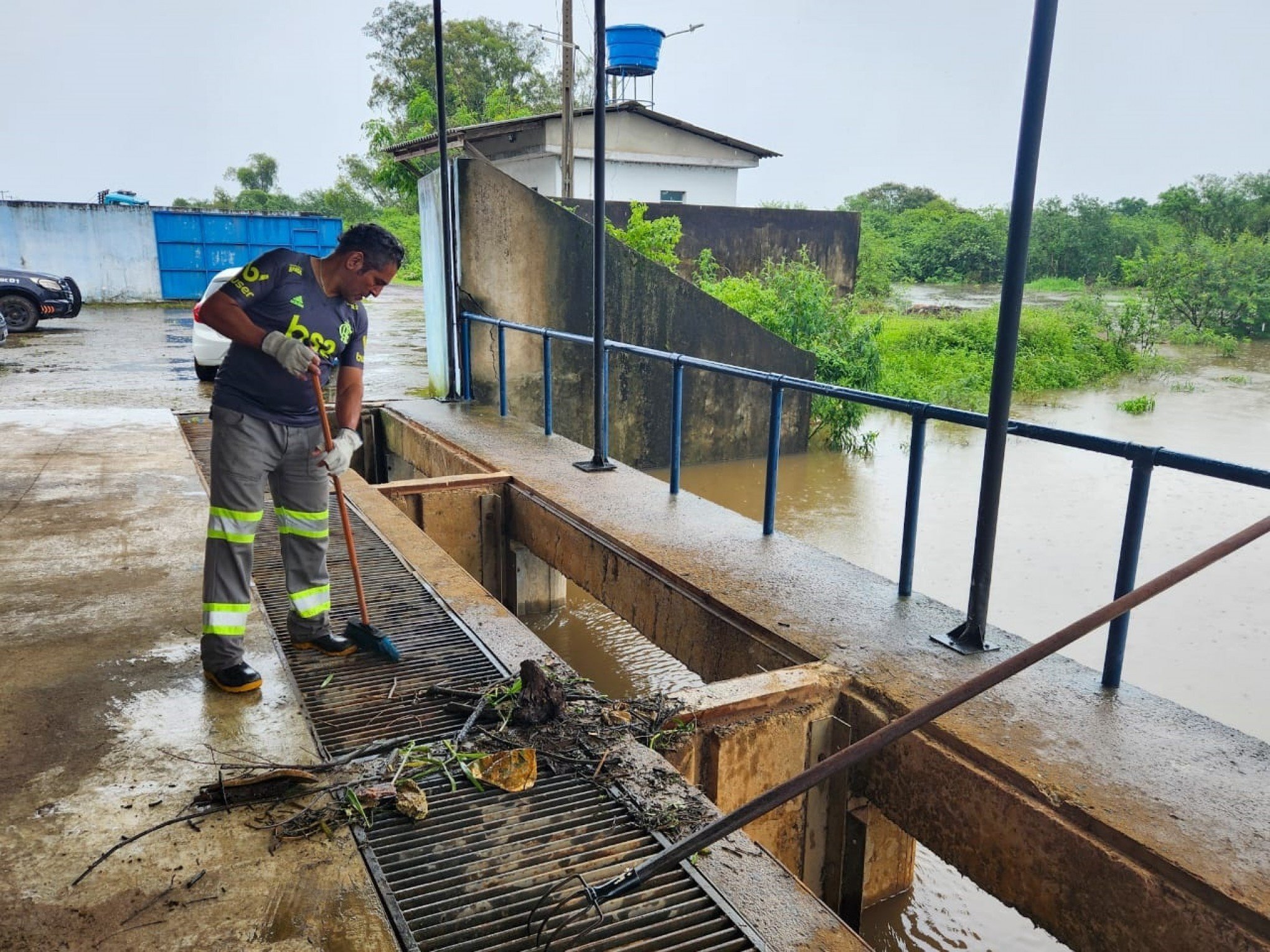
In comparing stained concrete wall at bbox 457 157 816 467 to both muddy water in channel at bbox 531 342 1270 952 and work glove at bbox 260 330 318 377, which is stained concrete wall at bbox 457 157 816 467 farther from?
work glove at bbox 260 330 318 377

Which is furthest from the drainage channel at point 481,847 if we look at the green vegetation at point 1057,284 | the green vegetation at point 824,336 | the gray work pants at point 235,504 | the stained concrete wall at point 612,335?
the green vegetation at point 1057,284

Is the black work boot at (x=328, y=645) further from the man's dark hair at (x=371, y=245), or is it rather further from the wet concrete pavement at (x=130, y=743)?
the man's dark hair at (x=371, y=245)

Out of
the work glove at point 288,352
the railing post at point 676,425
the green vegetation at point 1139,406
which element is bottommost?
the green vegetation at point 1139,406

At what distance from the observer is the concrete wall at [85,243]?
68.4ft

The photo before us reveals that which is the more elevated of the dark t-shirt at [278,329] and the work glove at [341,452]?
the dark t-shirt at [278,329]

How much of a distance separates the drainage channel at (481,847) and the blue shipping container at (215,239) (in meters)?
20.4

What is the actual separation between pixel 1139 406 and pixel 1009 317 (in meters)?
11.7

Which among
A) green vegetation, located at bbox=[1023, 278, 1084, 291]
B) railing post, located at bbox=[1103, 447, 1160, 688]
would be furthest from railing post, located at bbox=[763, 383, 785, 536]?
green vegetation, located at bbox=[1023, 278, 1084, 291]

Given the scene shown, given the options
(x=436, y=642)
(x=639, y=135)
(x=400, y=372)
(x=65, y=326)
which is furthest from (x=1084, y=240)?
(x=436, y=642)

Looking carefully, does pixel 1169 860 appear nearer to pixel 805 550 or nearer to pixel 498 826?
pixel 498 826

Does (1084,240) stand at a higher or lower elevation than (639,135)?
lower

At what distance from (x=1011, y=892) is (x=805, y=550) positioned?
7.48ft

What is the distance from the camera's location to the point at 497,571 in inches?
257

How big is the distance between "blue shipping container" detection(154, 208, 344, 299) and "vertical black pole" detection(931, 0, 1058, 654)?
20.9m
